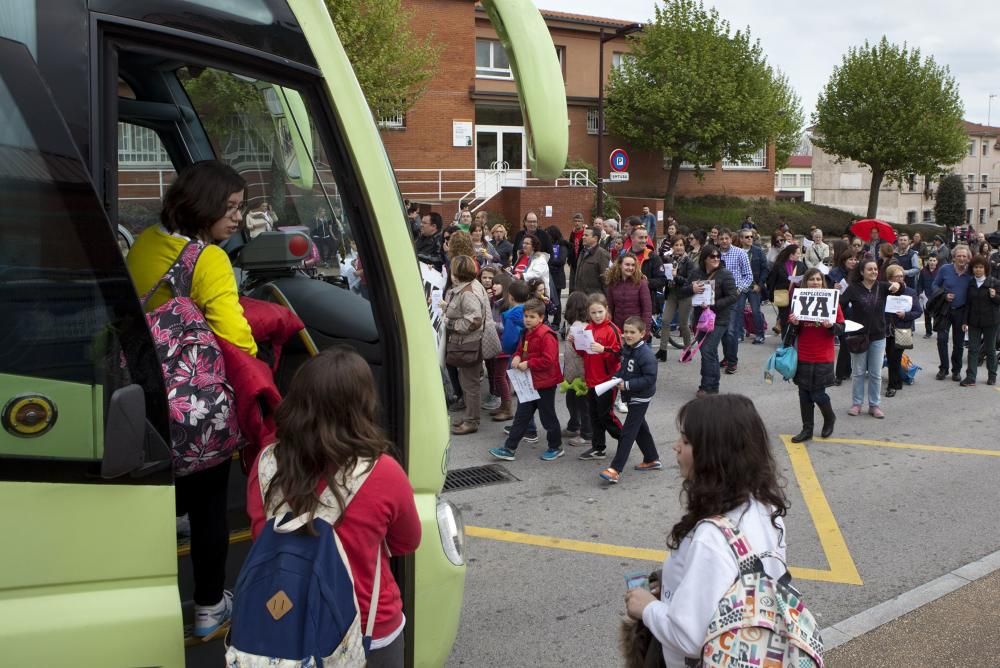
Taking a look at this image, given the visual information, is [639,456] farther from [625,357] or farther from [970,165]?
[970,165]

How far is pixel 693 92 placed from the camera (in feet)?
115

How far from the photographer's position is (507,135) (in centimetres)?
3550

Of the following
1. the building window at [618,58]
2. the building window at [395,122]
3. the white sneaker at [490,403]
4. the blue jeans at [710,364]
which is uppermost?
the building window at [618,58]

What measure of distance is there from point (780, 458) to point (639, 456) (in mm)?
1250

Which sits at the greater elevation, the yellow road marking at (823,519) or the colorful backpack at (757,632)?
the colorful backpack at (757,632)

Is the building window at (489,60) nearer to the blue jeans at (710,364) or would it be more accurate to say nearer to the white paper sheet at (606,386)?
the blue jeans at (710,364)

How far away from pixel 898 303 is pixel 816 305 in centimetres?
230

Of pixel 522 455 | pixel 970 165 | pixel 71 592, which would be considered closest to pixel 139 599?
pixel 71 592

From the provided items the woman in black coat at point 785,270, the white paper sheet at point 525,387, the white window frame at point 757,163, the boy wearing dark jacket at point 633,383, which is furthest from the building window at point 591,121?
the boy wearing dark jacket at point 633,383

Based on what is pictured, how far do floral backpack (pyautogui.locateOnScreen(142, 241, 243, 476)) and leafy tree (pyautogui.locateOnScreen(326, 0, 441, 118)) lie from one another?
808 inches

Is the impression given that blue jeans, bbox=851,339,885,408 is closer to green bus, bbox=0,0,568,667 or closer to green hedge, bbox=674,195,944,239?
green bus, bbox=0,0,568,667

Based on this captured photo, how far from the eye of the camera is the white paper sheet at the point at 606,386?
7012mm

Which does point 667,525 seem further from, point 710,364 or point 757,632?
point 710,364

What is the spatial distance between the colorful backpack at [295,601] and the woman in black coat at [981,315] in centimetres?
1046
